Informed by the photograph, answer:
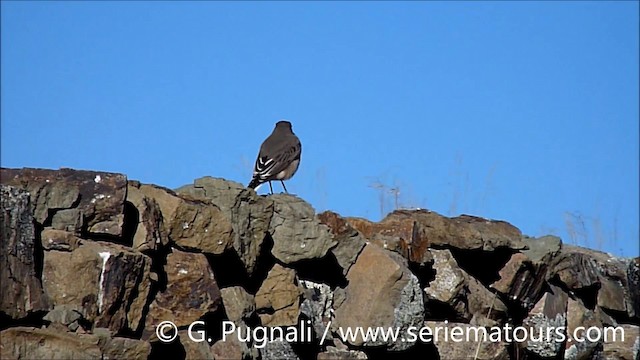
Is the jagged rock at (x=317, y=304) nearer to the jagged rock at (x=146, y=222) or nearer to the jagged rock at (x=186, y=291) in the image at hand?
the jagged rock at (x=186, y=291)

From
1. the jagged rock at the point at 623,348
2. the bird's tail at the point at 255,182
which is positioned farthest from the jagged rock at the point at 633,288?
the bird's tail at the point at 255,182

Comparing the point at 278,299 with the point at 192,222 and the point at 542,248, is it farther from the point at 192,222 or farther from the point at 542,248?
the point at 542,248

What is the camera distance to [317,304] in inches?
244

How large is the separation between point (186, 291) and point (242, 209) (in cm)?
68

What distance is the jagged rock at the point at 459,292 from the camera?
6.98 meters

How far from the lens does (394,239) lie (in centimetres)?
659

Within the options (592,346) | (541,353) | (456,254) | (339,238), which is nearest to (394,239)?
(339,238)

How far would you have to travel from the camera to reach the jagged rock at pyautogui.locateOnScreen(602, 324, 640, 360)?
8.52 m

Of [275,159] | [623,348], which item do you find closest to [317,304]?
[275,159]

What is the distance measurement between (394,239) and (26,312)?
2935mm

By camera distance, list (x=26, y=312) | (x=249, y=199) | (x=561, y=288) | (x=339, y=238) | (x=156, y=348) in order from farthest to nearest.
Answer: (x=561, y=288) → (x=339, y=238) → (x=249, y=199) → (x=156, y=348) → (x=26, y=312)

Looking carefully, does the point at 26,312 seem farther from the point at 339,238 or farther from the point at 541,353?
the point at 541,353

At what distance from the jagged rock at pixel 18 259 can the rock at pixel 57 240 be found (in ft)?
0.48

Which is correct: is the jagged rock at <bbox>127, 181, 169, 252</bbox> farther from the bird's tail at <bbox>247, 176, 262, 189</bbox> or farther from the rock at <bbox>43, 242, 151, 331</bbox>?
the bird's tail at <bbox>247, 176, 262, 189</bbox>
